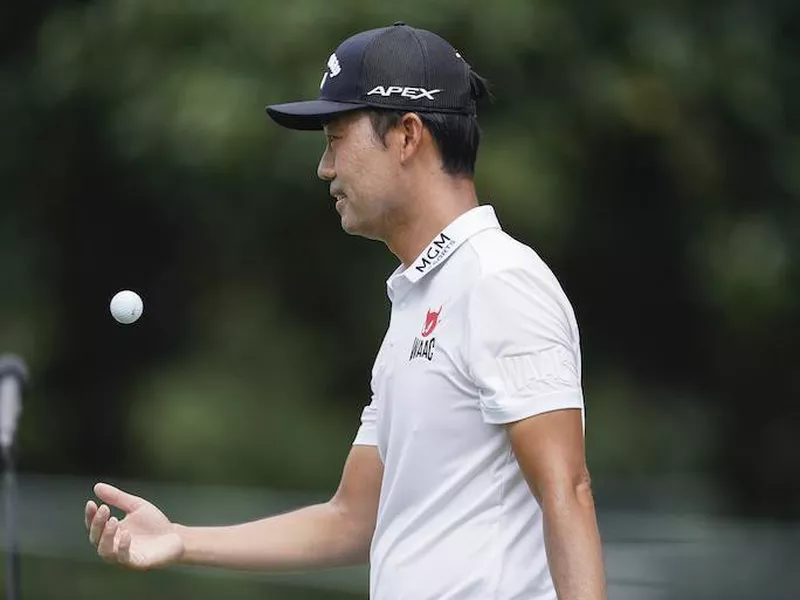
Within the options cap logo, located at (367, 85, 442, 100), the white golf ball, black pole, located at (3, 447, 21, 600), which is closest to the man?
cap logo, located at (367, 85, 442, 100)

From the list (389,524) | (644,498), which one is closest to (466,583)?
(389,524)

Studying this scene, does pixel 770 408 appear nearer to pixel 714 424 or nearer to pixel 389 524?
pixel 714 424

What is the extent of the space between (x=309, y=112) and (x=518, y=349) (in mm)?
491

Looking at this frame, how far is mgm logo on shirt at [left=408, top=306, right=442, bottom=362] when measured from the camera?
2.28m

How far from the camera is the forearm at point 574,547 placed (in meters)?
2.09

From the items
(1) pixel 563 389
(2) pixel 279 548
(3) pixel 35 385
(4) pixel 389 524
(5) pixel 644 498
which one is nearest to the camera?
(1) pixel 563 389

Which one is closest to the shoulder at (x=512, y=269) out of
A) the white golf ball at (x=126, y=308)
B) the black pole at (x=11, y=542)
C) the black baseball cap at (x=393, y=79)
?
the black baseball cap at (x=393, y=79)

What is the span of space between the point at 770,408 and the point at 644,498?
161cm

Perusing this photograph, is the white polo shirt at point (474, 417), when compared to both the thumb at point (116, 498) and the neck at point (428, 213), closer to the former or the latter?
the neck at point (428, 213)

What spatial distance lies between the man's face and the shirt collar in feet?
0.29

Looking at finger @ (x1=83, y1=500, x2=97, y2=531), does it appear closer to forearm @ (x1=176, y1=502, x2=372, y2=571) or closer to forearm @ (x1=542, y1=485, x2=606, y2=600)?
forearm @ (x1=176, y1=502, x2=372, y2=571)

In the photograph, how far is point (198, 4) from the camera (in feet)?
19.3

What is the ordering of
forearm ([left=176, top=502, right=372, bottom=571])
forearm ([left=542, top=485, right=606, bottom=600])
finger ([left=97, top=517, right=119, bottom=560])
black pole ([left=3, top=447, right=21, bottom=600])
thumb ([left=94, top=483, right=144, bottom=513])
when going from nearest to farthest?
forearm ([left=542, top=485, right=606, bottom=600]) < finger ([left=97, top=517, right=119, bottom=560]) < thumb ([left=94, top=483, right=144, bottom=513]) < forearm ([left=176, top=502, right=372, bottom=571]) < black pole ([left=3, top=447, right=21, bottom=600])

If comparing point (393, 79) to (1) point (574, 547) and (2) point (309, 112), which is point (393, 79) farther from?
(1) point (574, 547)
